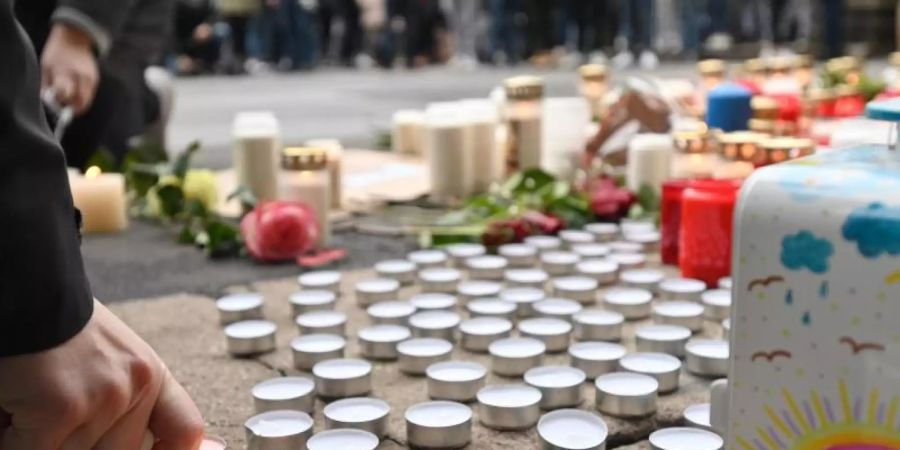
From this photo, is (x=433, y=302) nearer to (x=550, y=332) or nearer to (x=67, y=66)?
(x=550, y=332)

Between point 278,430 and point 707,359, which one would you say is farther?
point 707,359

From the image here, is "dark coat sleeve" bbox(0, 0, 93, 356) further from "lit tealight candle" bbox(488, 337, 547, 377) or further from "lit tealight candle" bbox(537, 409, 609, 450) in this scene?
"lit tealight candle" bbox(488, 337, 547, 377)

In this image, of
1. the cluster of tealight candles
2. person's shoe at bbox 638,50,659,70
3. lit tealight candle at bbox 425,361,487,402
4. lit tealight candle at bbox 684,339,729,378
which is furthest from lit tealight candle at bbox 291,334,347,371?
person's shoe at bbox 638,50,659,70

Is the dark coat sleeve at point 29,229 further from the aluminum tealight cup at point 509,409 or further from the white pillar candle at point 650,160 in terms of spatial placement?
the white pillar candle at point 650,160

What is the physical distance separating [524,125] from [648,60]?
5620 millimetres

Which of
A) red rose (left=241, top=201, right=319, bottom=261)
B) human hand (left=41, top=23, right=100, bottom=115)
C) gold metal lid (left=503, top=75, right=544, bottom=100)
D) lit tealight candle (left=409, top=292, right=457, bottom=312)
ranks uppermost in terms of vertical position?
human hand (left=41, top=23, right=100, bottom=115)

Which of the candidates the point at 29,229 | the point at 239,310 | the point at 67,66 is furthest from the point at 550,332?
the point at 67,66

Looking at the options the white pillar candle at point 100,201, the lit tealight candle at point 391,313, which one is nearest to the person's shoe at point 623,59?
the white pillar candle at point 100,201

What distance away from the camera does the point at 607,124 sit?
1906mm

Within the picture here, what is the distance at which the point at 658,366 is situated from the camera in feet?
3.22

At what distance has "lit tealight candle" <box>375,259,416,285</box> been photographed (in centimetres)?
140

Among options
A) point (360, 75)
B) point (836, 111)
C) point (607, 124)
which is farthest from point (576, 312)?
point (360, 75)

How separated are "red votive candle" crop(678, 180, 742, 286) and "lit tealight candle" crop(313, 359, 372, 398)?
1.64 ft

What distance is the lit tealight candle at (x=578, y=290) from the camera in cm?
126
